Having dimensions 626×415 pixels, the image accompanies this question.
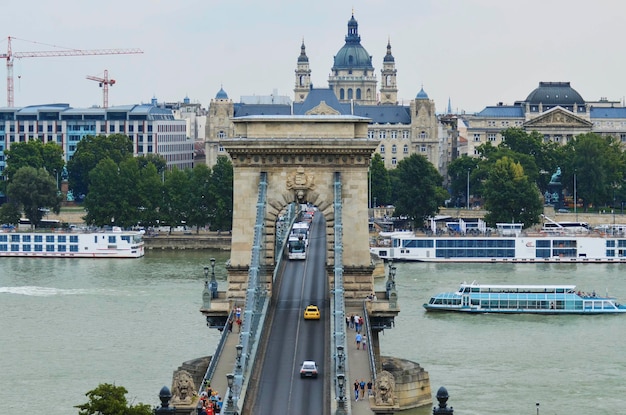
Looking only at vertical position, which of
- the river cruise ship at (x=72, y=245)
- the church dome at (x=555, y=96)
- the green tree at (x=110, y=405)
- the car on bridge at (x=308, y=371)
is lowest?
the green tree at (x=110, y=405)

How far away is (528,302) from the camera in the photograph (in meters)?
84.8

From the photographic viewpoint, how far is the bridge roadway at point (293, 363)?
1738 inches

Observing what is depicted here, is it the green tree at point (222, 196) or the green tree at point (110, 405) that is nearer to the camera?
the green tree at point (110, 405)

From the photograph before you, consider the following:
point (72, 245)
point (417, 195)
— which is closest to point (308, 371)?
point (72, 245)

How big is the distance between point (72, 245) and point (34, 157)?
1365 inches

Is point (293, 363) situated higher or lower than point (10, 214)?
lower

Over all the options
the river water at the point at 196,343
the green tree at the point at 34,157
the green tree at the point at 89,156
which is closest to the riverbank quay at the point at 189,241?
the river water at the point at 196,343

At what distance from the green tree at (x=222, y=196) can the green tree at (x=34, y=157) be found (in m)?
20.8

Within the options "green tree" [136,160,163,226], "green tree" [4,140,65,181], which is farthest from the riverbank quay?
"green tree" [4,140,65,181]

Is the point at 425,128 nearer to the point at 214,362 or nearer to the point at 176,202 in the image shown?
the point at 176,202

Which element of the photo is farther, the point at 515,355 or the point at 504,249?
the point at 504,249

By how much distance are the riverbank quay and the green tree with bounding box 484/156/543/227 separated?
731 inches

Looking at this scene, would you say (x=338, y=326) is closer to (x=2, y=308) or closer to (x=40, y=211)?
(x=2, y=308)

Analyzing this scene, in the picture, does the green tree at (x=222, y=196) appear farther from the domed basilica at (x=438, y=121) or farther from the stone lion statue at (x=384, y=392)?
the stone lion statue at (x=384, y=392)
